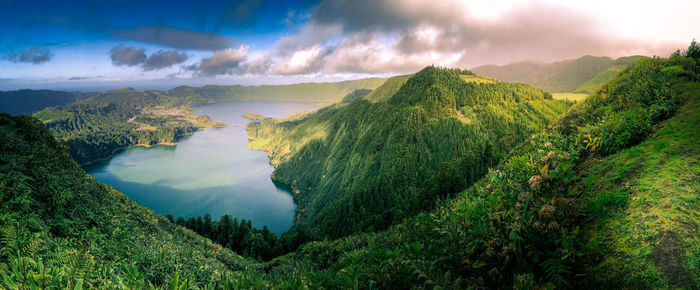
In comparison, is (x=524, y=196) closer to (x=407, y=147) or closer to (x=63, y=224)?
(x=63, y=224)

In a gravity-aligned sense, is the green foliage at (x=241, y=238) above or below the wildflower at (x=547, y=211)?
below

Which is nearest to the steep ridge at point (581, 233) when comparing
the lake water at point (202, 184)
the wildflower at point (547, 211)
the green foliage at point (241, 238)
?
the wildflower at point (547, 211)

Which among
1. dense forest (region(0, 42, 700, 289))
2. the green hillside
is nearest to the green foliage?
the green hillside

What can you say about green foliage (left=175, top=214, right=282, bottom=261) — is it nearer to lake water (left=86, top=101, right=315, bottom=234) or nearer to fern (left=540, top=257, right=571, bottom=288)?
lake water (left=86, top=101, right=315, bottom=234)

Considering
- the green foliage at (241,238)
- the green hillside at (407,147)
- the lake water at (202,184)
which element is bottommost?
the lake water at (202,184)

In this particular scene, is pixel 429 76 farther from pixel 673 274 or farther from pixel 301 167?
pixel 673 274

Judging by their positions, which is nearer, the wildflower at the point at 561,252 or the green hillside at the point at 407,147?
the wildflower at the point at 561,252

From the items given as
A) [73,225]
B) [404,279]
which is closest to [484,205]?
[404,279]

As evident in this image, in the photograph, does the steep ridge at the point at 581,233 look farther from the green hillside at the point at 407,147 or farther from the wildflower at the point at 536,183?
the green hillside at the point at 407,147
